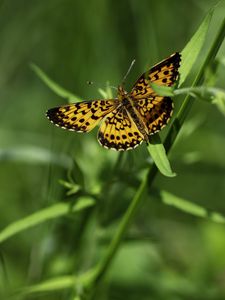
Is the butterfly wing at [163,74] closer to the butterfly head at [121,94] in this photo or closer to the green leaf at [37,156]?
the butterfly head at [121,94]

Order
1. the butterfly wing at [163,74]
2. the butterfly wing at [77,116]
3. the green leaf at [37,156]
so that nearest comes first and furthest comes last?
the butterfly wing at [163,74] < the butterfly wing at [77,116] < the green leaf at [37,156]

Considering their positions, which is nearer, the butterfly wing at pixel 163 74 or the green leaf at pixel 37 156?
the butterfly wing at pixel 163 74

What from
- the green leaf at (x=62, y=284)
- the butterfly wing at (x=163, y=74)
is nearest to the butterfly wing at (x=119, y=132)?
the butterfly wing at (x=163, y=74)

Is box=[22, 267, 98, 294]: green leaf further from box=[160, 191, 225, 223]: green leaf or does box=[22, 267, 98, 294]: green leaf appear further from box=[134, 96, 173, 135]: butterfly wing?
box=[134, 96, 173, 135]: butterfly wing

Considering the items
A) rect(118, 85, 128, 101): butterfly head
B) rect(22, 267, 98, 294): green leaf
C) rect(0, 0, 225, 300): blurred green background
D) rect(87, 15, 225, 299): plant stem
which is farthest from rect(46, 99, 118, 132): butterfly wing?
rect(22, 267, 98, 294): green leaf

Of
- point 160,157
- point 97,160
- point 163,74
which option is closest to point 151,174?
point 160,157

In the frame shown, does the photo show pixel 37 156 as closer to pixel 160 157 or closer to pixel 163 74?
pixel 163 74

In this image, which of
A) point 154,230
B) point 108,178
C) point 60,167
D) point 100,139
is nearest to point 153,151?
point 100,139
